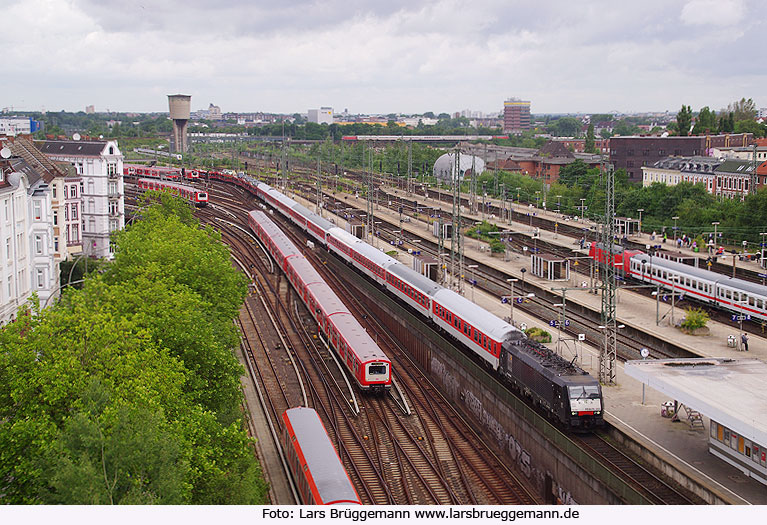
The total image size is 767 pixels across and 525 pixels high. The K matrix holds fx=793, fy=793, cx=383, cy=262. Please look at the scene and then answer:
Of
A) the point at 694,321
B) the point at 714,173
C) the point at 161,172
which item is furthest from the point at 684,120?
the point at 694,321

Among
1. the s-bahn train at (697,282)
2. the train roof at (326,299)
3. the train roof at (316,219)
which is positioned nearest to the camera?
the train roof at (326,299)

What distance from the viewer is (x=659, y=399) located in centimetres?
3781

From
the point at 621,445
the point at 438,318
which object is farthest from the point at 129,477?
the point at 438,318

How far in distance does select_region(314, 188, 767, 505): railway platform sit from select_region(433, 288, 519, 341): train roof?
12.1ft

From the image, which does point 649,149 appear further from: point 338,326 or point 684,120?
point 338,326

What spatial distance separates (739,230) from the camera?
257ft

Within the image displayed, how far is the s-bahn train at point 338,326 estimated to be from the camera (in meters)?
40.9

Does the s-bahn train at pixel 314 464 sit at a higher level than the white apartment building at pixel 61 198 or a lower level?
lower

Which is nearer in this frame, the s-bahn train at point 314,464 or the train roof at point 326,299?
the s-bahn train at point 314,464

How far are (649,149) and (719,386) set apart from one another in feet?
353

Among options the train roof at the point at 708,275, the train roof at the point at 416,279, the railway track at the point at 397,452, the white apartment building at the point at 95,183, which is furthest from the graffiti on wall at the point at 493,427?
the white apartment building at the point at 95,183

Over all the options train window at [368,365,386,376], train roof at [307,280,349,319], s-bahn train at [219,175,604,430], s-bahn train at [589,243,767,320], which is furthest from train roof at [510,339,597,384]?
train roof at [307,280,349,319]

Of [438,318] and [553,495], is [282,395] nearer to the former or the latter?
[438,318]

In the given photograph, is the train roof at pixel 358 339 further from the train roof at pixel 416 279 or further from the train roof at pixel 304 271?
the train roof at pixel 304 271
